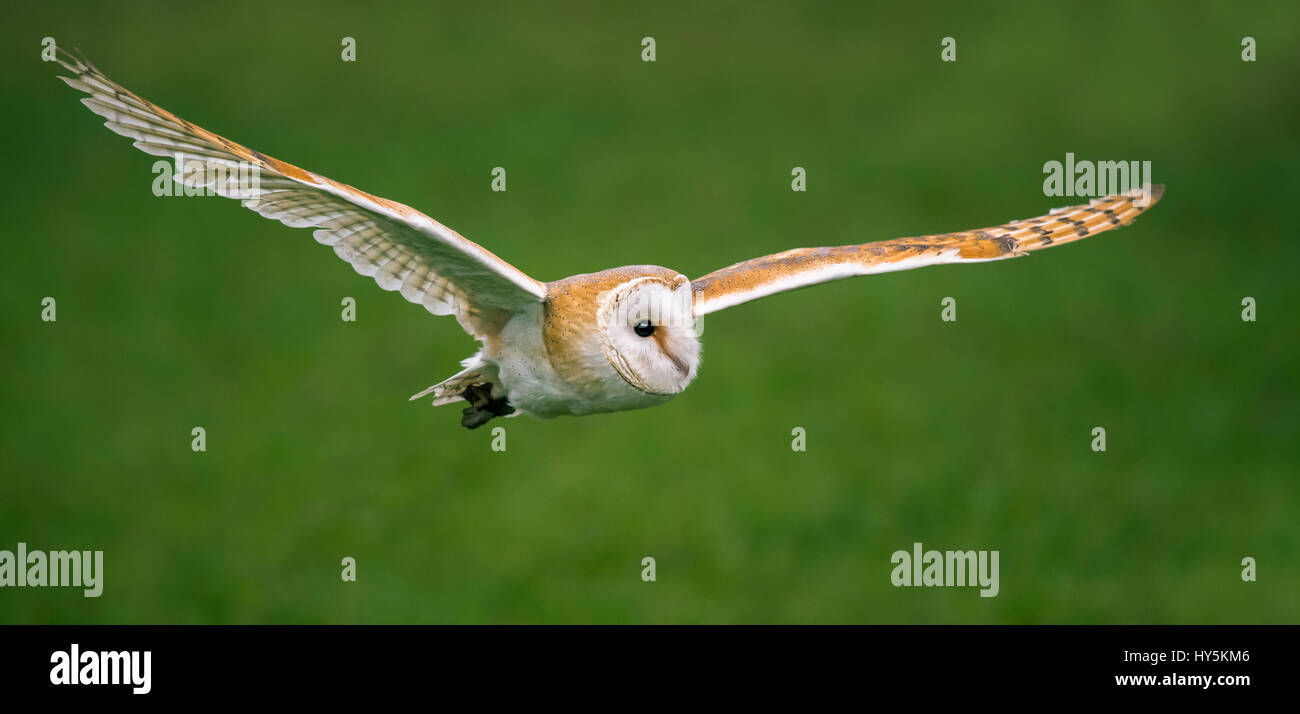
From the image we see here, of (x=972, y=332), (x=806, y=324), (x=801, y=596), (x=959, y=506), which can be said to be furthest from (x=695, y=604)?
(x=972, y=332)

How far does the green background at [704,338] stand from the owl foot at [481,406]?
9674mm

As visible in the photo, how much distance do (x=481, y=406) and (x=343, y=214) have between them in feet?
3.79

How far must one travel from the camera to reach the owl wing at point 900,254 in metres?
6.25

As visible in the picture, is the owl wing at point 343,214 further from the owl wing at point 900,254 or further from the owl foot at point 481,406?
the owl wing at point 900,254

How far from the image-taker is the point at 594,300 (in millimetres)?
5824

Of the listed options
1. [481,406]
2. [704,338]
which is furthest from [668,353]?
[704,338]

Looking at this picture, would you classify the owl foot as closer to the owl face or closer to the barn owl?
the barn owl

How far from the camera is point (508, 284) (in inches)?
232

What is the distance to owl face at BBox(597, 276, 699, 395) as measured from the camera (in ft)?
19.0

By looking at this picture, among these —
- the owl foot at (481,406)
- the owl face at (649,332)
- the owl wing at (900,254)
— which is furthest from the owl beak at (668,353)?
the owl foot at (481,406)

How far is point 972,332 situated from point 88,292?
11.8m

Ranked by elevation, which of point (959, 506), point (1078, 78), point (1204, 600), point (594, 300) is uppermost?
point (1078, 78)

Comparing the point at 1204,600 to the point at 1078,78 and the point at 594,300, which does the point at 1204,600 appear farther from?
the point at 594,300

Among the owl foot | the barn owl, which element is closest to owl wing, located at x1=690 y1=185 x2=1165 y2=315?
the barn owl
